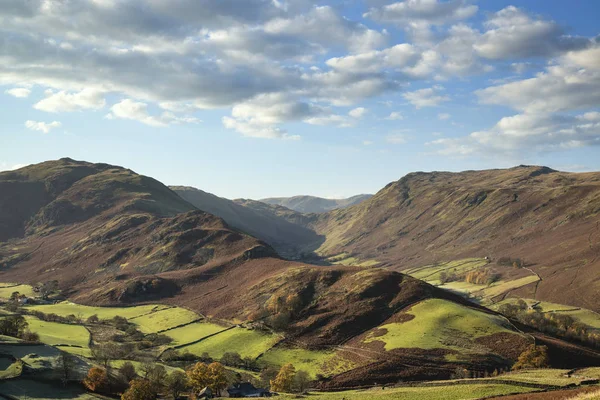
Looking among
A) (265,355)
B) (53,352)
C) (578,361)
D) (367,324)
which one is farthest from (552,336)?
(53,352)

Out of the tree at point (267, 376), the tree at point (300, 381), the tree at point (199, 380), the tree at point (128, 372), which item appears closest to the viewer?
the tree at point (199, 380)

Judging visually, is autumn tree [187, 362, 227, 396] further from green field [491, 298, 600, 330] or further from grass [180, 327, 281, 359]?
green field [491, 298, 600, 330]

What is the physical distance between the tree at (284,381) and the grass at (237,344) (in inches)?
922

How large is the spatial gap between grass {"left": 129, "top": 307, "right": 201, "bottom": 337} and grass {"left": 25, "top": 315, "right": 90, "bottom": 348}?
1868 cm

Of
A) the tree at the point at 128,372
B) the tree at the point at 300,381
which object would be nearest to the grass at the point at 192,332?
the tree at the point at 128,372

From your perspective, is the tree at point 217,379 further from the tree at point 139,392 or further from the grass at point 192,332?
the grass at point 192,332

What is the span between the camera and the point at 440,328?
110312 mm

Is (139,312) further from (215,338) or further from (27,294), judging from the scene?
(27,294)

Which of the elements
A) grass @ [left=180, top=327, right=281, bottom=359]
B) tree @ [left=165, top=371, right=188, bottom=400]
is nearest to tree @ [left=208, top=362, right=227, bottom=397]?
tree @ [left=165, top=371, right=188, bottom=400]

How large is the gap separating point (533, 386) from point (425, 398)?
15.3 meters

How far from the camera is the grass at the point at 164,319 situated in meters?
139

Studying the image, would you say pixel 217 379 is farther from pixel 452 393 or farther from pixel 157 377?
pixel 452 393

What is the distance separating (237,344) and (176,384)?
127 feet

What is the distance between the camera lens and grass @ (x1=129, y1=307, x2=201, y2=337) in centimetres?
13888
